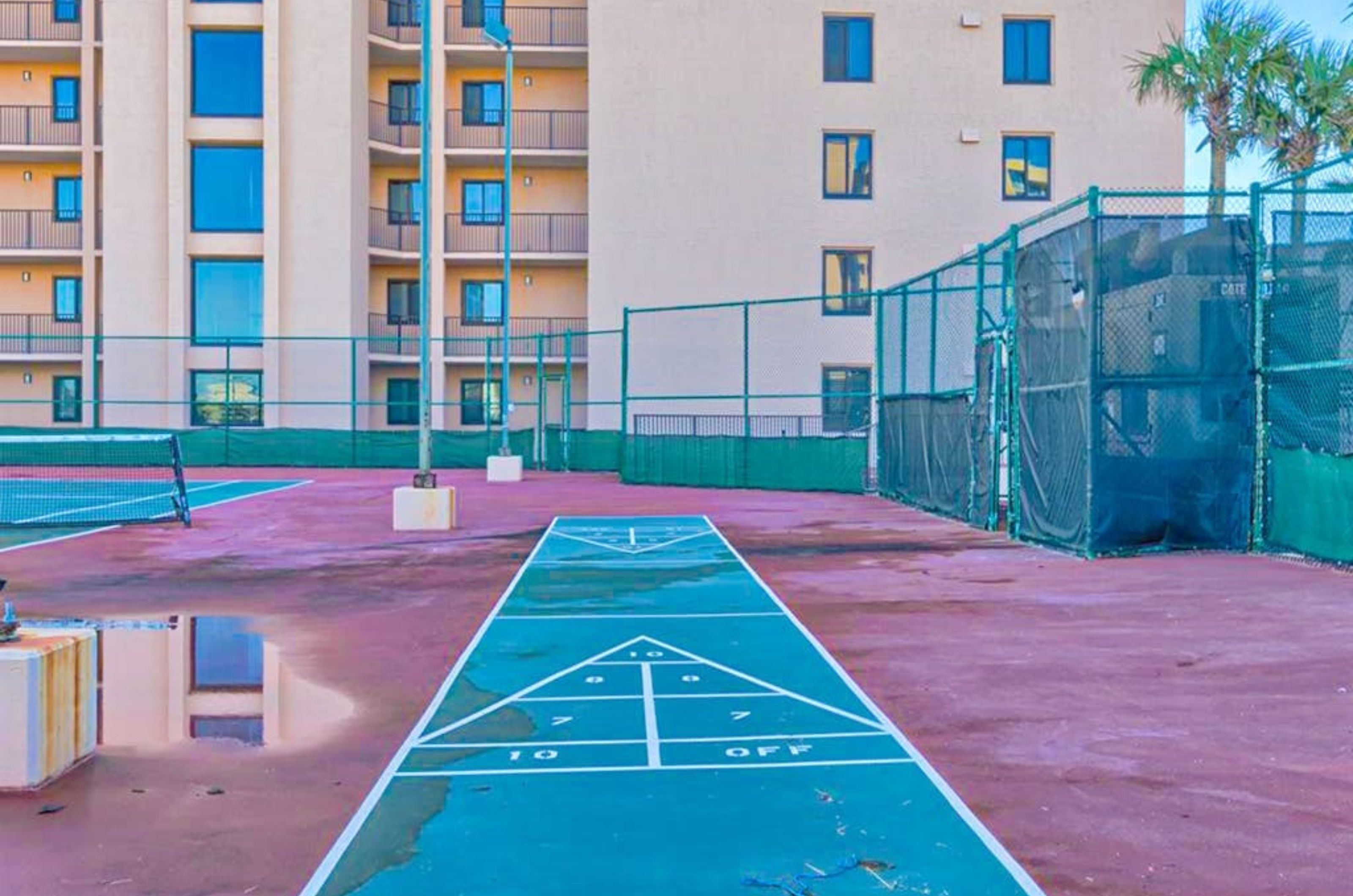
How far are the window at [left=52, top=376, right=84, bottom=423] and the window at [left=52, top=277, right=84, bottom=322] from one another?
200 centimetres

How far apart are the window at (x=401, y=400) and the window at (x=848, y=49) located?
52.1 feet

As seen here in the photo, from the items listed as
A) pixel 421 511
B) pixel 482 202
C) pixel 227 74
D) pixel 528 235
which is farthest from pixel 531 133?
pixel 421 511

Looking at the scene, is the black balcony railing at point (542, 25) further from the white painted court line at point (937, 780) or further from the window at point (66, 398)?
the white painted court line at point (937, 780)

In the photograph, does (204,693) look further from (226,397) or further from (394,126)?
(394,126)

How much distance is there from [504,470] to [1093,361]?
753 inches

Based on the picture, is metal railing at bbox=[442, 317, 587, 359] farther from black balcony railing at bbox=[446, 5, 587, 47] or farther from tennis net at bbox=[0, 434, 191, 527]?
tennis net at bbox=[0, 434, 191, 527]

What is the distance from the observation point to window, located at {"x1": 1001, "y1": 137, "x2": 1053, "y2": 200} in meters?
37.8

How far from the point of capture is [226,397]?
39219mm

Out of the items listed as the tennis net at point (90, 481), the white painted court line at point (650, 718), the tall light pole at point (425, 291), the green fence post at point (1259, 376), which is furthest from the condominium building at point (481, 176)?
the white painted court line at point (650, 718)

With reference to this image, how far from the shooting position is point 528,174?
4216 centimetres

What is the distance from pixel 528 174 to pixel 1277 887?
39.2 m

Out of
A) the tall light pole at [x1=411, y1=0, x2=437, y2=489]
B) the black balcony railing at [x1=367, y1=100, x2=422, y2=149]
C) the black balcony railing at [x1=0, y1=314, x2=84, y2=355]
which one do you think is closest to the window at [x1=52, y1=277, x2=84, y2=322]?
the black balcony railing at [x1=0, y1=314, x2=84, y2=355]

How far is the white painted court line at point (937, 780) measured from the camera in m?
5.00

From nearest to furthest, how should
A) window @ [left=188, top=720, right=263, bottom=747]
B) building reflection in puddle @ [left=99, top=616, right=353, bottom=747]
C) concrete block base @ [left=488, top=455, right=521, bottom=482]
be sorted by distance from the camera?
window @ [left=188, top=720, right=263, bottom=747], building reflection in puddle @ [left=99, top=616, right=353, bottom=747], concrete block base @ [left=488, top=455, right=521, bottom=482]
